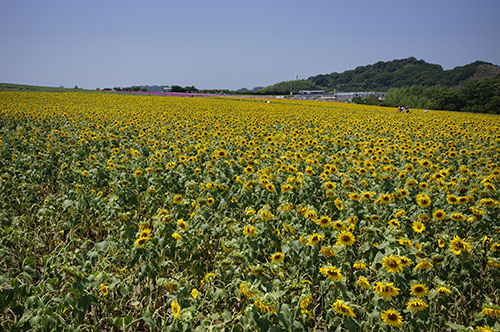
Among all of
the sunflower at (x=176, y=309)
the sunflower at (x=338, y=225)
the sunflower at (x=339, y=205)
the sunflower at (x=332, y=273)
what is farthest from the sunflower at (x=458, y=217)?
the sunflower at (x=176, y=309)

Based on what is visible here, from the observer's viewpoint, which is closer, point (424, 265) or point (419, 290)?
point (419, 290)

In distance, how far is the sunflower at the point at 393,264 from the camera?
2.55 m

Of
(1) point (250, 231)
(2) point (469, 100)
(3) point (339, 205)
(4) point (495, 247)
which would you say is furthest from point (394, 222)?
(2) point (469, 100)

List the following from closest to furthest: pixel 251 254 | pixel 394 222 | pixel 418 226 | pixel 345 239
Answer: pixel 251 254 < pixel 345 239 < pixel 394 222 < pixel 418 226

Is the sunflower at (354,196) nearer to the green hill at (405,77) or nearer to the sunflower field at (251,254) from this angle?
the sunflower field at (251,254)

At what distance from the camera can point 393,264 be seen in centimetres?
257

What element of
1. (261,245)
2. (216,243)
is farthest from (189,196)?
(261,245)

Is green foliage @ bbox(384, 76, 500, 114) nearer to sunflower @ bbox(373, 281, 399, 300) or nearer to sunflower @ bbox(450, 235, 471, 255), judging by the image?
sunflower @ bbox(450, 235, 471, 255)

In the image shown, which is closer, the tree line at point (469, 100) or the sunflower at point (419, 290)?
the sunflower at point (419, 290)

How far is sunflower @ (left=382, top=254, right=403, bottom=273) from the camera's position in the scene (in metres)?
2.55

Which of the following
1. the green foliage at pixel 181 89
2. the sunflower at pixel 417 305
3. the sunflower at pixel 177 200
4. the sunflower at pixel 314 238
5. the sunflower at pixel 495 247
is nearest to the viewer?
the sunflower at pixel 417 305

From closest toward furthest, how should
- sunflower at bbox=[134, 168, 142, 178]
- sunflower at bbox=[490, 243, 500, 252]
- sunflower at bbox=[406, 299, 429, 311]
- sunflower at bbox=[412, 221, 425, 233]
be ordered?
sunflower at bbox=[406, 299, 429, 311] → sunflower at bbox=[490, 243, 500, 252] → sunflower at bbox=[412, 221, 425, 233] → sunflower at bbox=[134, 168, 142, 178]

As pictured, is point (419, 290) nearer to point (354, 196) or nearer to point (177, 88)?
point (354, 196)

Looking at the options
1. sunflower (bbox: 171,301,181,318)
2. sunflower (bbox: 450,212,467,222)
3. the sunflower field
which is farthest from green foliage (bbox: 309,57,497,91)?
sunflower (bbox: 171,301,181,318)
